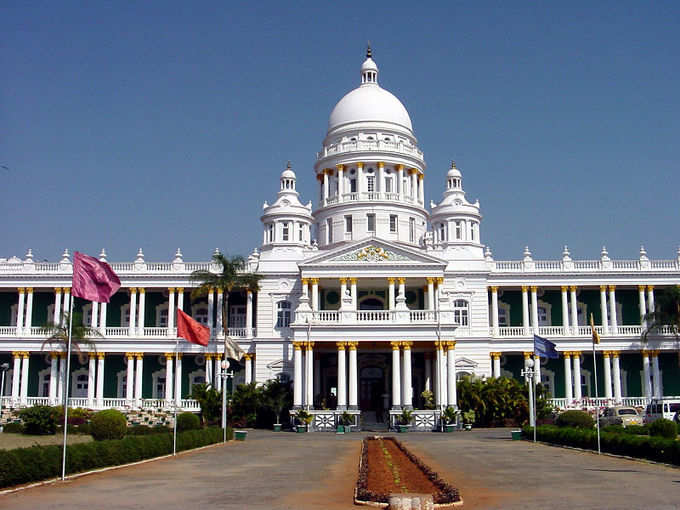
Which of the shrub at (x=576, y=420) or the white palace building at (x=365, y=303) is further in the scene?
the white palace building at (x=365, y=303)

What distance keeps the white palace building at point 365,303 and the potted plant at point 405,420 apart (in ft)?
20.9

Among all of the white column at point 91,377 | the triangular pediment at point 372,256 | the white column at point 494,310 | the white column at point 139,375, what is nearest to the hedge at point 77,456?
the triangular pediment at point 372,256

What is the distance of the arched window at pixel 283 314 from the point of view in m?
58.1

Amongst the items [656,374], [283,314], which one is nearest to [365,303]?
A: [283,314]

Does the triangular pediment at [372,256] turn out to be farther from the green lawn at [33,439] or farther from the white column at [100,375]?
the green lawn at [33,439]

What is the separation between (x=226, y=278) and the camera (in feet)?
185

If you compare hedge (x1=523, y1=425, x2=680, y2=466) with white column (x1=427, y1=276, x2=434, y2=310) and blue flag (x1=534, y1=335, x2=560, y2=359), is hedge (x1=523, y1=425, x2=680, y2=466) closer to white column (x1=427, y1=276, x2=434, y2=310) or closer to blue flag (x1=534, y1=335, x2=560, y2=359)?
blue flag (x1=534, y1=335, x2=560, y2=359)

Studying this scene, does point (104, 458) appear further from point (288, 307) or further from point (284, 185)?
point (284, 185)

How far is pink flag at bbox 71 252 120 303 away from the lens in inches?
819

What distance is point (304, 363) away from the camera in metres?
51.1

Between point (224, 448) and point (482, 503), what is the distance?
63.0ft

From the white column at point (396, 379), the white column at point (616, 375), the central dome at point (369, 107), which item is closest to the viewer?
the white column at point (396, 379)

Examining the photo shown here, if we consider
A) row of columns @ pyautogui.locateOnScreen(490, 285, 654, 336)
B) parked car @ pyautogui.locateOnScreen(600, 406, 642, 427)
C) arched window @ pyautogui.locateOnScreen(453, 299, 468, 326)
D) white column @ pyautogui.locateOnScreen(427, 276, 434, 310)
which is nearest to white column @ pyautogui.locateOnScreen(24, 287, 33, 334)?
white column @ pyautogui.locateOnScreen(427, 276, 434, 310)

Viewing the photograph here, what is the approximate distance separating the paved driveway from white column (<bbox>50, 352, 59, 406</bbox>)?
31.7 m
